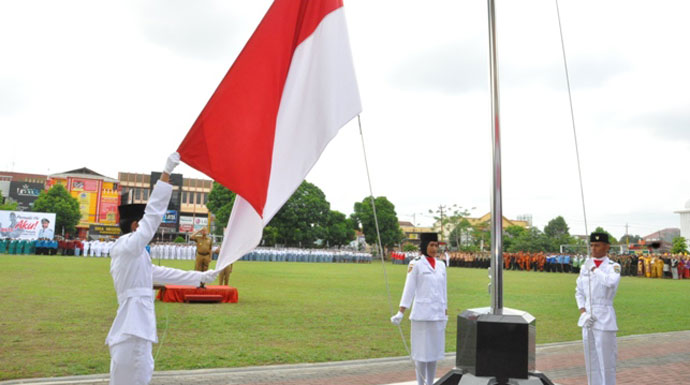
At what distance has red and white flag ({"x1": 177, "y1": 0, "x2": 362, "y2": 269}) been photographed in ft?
11.1

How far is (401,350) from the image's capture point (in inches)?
345

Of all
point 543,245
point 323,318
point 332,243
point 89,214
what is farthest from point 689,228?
point 89,214

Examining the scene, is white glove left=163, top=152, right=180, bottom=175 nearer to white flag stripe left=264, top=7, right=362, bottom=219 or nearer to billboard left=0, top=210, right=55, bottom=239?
white flag stripe left=264, top=7, right=362, bottom=219

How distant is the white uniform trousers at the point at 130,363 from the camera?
348 cm

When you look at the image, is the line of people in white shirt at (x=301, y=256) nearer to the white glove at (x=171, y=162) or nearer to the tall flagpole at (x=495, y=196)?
the white glove at (x=171, y=162)

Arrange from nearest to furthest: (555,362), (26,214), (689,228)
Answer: (555,362) → (26,214) → (689,228)

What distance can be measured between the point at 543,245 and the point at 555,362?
62002 mm

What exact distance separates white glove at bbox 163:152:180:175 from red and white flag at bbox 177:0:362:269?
0.04 meters

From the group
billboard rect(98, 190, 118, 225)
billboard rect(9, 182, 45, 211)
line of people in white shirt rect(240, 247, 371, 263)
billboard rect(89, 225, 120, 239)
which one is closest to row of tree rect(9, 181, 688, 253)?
line of people in white shirt rect(240, 247, 371, 263)

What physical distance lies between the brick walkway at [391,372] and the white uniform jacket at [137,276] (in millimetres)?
2878

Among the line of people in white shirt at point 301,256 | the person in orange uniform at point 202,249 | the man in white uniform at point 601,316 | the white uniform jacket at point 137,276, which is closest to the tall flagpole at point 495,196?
the white uniform jacket at point 137,276

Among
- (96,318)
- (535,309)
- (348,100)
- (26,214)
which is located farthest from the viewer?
(26,214)

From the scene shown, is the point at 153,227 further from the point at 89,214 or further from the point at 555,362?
the point at 89,214

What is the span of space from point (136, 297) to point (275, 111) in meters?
1.60
